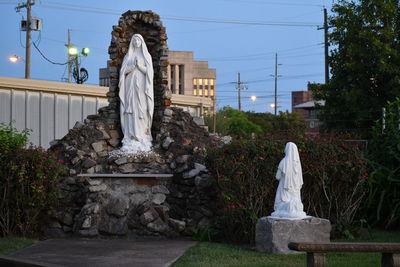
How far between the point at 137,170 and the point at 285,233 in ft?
15.4

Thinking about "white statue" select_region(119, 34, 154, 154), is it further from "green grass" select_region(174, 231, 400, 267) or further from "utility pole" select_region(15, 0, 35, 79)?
"utility pole" select_region(15, 0, 35, 79)

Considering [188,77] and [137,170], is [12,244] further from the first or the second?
[188,77]

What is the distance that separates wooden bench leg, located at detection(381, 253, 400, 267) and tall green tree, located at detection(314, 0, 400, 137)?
17.1 meters

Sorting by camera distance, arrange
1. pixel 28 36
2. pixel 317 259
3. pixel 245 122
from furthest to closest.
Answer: pixel 245 122, pixel 28 36, pixel 317 259

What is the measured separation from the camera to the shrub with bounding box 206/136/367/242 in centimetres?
1280

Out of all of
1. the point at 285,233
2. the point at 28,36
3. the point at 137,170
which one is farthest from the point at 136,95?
the point at 28,36

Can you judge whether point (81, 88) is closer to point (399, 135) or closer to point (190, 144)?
point (190, 144)

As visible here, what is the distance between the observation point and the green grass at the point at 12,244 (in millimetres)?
11939

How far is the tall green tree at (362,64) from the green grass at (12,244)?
15.1m

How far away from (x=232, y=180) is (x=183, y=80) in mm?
68962

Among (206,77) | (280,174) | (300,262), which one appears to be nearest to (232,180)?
(280,174)

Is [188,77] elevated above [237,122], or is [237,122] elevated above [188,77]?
[188,77]

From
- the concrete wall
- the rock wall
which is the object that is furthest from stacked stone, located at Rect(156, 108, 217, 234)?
the concrete wall

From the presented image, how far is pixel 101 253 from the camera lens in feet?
38.6
